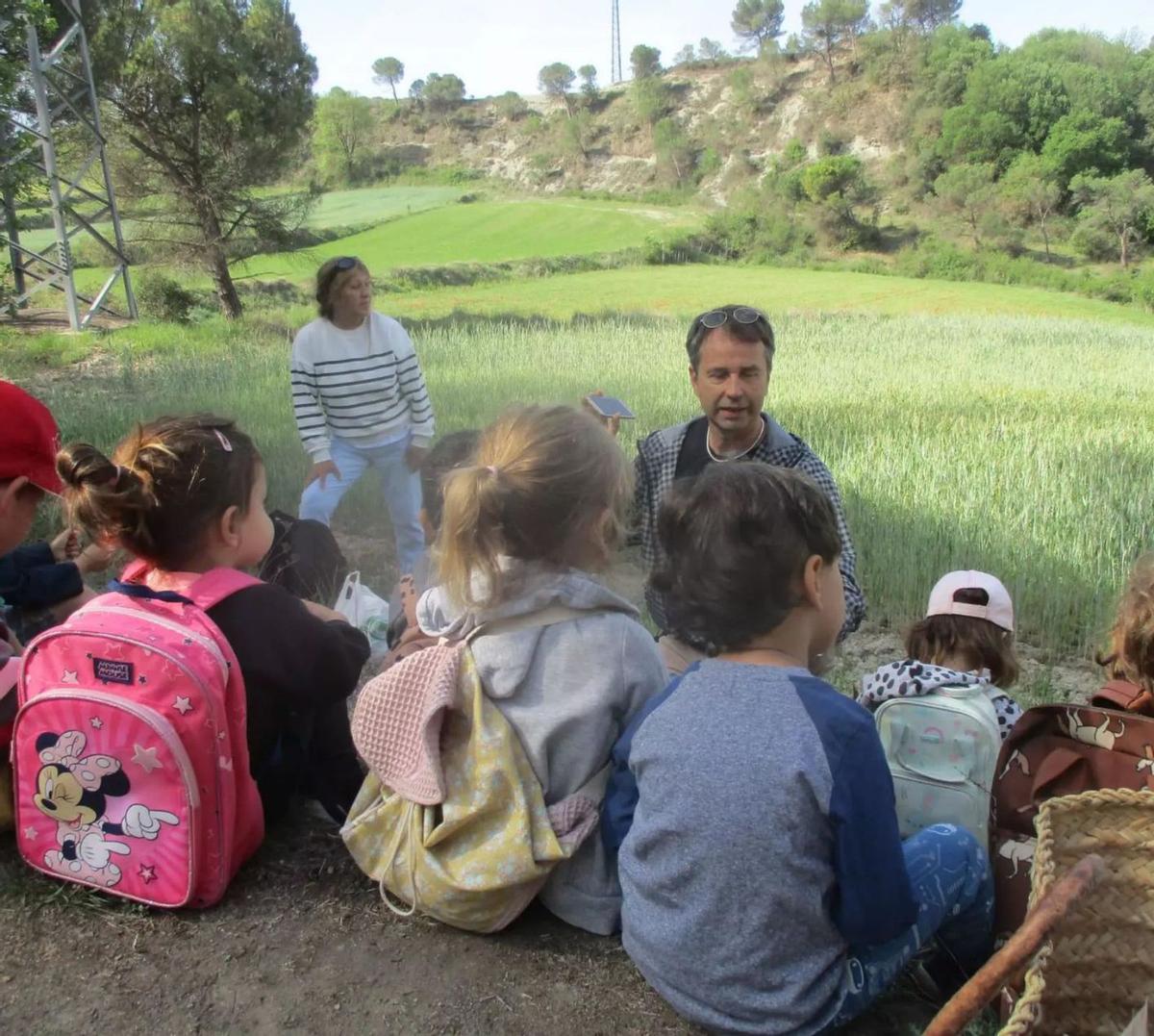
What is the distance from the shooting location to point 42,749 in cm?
220

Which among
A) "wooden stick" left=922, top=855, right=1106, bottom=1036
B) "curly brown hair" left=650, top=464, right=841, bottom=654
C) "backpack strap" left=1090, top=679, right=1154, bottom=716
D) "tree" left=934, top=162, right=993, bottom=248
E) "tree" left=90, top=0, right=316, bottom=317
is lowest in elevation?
"tree" left=934, top=162, right=993, bottom=248

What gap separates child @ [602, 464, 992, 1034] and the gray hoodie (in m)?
0.15

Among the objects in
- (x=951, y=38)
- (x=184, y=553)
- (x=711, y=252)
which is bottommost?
(x=711, y=252)

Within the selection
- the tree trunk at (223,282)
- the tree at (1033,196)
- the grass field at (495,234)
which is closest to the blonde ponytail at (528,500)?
the tree trunk at (223,282)

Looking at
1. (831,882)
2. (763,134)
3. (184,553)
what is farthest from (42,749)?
(763,134)

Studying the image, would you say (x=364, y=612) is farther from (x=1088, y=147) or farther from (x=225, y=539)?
(x=1088, y=147)

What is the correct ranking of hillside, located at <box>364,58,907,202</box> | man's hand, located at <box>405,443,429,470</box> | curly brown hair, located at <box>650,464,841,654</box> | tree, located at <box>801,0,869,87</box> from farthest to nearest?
1. tree, located at <box>801,0,869,87</box>
2. hillside, located at <box>364,58,907,202</box>
3. man's hand, located at <box>405,443,429,470</box>
4. curly brown hair, located at <box>650,464,841,654</box>

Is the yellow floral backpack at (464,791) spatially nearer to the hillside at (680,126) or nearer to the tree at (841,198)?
the tree at (841,198)

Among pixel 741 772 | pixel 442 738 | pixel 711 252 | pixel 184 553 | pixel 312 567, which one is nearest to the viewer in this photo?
pixel 741 772

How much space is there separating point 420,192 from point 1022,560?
176ft

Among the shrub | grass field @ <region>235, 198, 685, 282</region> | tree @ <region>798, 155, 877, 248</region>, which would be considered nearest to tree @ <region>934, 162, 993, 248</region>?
tree @ <region>798, 155, 877, 248</region>

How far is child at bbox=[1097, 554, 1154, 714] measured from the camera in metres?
1.99

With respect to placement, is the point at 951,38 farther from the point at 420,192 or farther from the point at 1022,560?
the point at 1022,560

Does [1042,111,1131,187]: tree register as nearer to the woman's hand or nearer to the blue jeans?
the blue jeans
